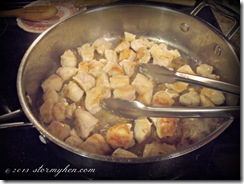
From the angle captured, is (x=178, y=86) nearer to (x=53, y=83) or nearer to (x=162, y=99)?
(x=162, y=99)

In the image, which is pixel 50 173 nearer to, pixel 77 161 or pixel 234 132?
pixel 77 161

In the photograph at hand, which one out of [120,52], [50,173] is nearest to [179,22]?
[120,52]

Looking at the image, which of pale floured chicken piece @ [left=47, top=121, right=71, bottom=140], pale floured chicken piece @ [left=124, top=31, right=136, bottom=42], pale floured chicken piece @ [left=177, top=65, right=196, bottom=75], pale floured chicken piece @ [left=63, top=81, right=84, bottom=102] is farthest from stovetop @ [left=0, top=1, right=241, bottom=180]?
pale floured chicken piece @ [left=124, top=31, right=136, bottom=42]

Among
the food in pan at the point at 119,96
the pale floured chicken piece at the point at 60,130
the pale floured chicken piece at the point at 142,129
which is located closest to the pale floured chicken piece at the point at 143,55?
the food in pan at the point at 119,96

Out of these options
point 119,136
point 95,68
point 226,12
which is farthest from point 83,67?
point 226,12

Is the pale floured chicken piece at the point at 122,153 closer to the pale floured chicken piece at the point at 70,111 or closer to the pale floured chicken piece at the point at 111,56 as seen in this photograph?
the pale floured chicken piece at the point at 70,111

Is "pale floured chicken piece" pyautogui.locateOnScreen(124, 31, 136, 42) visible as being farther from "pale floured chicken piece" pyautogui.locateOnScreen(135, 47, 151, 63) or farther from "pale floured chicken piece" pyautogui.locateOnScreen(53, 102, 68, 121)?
"pale floured chicken piece" pyautogui.locateOnScreen(53, 102, 68, 121)
